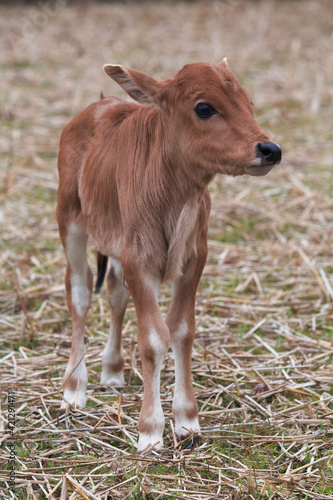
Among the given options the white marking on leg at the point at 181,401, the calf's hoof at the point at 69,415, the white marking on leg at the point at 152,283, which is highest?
the white marking on leg at the point at 152,283

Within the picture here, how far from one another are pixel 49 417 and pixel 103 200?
1.48 m

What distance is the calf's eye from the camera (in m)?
3.84

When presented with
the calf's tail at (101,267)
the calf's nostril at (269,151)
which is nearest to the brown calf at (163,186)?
the calf's nostril at (269,151)

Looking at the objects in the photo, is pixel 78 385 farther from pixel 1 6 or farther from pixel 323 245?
pixel 1 6

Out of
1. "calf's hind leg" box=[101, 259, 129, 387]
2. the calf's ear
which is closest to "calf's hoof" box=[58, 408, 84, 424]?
"calf's hind leg" box=[101, 259, 129, 387]

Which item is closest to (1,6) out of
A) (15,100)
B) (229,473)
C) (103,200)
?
(15,100)

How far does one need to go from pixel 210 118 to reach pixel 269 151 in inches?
16.2

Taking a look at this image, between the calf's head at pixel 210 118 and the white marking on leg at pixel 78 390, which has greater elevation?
the calf's head at pixel 210 118

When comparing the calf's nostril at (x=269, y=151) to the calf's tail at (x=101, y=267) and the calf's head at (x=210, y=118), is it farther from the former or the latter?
the calf's tail at (x=101, y=267)

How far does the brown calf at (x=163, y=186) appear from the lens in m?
3.83

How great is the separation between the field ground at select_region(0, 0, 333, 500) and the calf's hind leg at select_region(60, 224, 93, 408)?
0.14 metres

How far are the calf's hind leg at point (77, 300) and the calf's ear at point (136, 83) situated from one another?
4.04ft

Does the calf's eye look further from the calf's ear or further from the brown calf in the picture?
the calf's ear

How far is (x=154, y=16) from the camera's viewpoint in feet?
64.1
